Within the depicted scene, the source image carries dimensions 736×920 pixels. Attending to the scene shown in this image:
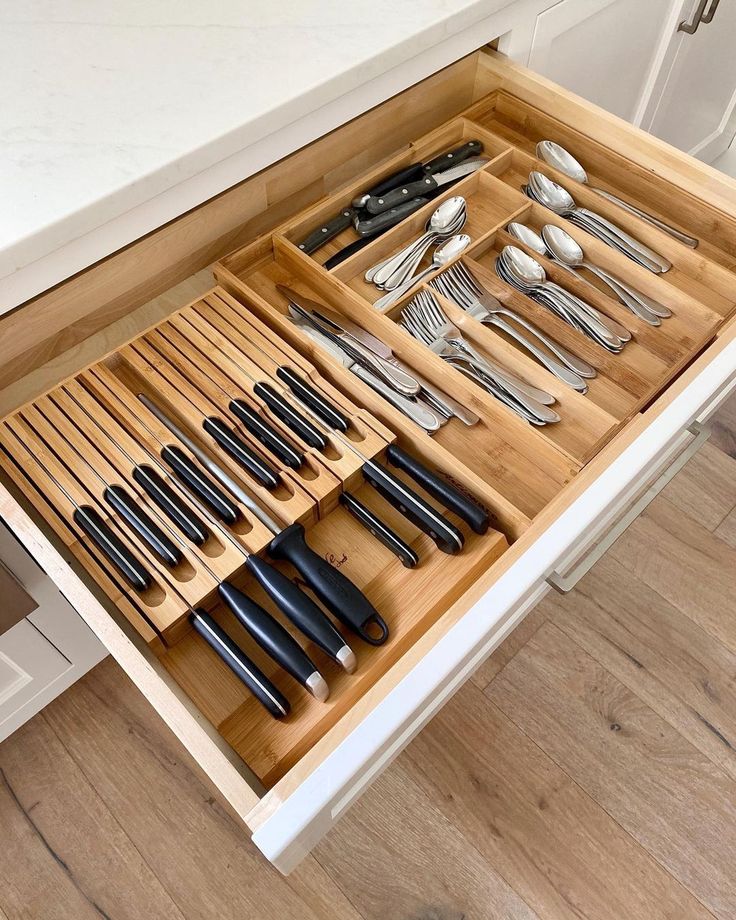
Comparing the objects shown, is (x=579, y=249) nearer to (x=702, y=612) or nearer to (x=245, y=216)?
(x=245, y=216)

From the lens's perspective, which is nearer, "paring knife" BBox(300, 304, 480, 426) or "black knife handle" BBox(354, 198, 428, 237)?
"paring knife" BBox(300, 304, 480, 426)

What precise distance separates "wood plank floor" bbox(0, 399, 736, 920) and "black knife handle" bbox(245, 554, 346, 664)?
719 mm

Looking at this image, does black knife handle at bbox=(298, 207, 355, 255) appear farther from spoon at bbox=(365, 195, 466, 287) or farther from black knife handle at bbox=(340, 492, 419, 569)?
black knife handle at bbox=(340, 492, 419, 569)

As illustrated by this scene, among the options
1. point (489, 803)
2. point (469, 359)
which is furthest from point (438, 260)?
point (489, 803)

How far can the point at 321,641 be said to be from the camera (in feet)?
2.08

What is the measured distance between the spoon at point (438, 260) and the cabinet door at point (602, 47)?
0.36 metres

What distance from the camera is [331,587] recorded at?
25.9 inches

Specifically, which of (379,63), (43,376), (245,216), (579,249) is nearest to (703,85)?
(579,249)

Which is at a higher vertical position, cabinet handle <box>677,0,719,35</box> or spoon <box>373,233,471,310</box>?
cabinet handle <box>677,0,719,35</box>

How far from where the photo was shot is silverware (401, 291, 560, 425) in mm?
Answer: 791

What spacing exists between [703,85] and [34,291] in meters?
1.47

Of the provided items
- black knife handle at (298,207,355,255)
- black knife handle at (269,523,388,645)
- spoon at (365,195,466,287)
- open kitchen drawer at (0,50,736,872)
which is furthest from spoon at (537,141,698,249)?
black knife handle at (269,523,388,645)

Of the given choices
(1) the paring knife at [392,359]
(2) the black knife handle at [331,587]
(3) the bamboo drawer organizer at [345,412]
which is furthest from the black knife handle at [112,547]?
(1) the paring knife at [392,359]

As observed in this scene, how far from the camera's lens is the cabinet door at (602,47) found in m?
1.06
